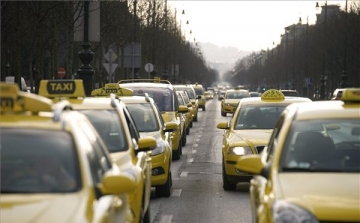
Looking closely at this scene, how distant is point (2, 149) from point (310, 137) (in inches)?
117

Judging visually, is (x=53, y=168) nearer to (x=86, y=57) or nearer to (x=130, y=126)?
(x=130, y=126)

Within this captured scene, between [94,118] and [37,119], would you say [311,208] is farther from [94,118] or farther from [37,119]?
[94,118]

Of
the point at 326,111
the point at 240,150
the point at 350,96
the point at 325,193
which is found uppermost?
the point at 350,96

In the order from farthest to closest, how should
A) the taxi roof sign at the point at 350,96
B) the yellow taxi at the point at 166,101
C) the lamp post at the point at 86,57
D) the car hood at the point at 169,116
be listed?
the lamp post at the point at 86,57 → the car hood at the point at 169,116 → the yellow taxi at the point at 166,101 → the taxi roof sign at the point at 350,96

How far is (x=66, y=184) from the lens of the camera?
654 centimetres

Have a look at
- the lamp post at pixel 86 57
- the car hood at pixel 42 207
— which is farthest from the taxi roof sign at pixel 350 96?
the lamp post at pixel 86 57

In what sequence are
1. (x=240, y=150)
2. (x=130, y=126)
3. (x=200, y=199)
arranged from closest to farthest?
(x=130, y=126) < (x=200, y=199) < (x=240, y=150)

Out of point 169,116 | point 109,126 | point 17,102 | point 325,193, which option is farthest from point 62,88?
point 169,116

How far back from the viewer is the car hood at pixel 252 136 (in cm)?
1554

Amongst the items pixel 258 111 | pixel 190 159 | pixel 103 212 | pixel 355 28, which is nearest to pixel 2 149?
pixel 103 212

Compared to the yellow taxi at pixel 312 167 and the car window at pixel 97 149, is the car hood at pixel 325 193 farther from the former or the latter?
the car window at pixel 97 149

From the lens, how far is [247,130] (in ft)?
54.1

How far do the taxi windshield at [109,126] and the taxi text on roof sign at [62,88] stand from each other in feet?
0.90

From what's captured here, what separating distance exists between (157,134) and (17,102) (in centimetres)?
908
